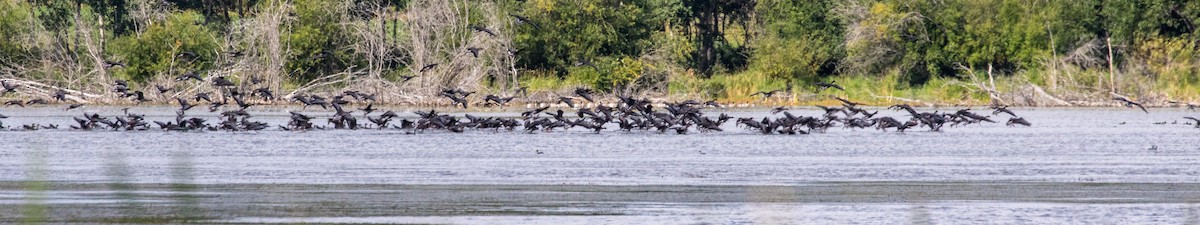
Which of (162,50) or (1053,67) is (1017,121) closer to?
(1053,67)

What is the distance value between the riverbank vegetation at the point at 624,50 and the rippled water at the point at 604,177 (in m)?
22.5

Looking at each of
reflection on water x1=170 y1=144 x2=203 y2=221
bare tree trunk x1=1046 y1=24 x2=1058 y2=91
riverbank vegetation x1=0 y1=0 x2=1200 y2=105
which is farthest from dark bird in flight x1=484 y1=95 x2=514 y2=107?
bare tree trunk x1=1046 y1=24 x2=1058 y2=91

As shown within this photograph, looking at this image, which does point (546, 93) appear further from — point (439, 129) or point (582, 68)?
point (439, 129)

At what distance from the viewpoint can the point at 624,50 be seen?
60156 millimetres

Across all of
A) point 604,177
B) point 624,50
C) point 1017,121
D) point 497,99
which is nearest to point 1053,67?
point 624,50

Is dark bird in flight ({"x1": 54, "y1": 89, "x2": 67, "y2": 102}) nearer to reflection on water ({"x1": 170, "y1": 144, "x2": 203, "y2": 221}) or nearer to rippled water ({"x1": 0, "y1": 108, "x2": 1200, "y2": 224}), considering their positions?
rippled water ({"x1": 0, "y1": 108, "x2": 1200, "y2": 224})

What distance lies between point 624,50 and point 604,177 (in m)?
41.5

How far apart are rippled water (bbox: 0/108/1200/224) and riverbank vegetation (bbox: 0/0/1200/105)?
73.7 ft

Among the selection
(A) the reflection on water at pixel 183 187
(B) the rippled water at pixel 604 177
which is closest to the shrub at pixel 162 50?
(B) the rippled water at pixel 604 177

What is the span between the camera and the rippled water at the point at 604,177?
13.7m

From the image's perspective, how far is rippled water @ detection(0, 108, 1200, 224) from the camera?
1373 centimetres

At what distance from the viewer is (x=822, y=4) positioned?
62.4 metres

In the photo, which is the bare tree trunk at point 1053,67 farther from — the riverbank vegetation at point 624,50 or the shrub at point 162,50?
the shrub at point 162,50

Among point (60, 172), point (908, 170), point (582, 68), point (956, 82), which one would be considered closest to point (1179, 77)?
point (956, 82)
